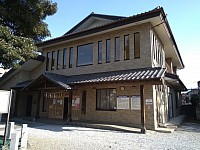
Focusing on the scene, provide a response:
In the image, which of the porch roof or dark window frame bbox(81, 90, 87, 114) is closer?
the porch roof

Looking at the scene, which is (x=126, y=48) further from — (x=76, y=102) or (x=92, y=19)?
(x=76, y=102)

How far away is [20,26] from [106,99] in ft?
24.2

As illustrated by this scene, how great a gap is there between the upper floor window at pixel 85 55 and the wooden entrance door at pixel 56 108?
3667 mm

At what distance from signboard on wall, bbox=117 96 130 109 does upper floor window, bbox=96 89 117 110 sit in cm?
35

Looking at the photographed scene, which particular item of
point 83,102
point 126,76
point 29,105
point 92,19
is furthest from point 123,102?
point 29,105

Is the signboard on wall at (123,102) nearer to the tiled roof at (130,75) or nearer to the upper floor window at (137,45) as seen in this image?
the tiled roof at (130,75)

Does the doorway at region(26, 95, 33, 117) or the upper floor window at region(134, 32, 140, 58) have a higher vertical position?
the upper floor window at region(134, 32, 140, 58)

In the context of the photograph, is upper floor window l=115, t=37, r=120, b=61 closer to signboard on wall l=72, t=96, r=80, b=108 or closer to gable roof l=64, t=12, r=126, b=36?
gable roof l=64, t=12, r=126, b=36

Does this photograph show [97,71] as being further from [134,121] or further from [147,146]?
[147,146]

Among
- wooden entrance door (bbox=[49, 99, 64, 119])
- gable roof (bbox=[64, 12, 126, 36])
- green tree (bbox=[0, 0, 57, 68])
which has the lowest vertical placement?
wooden entrance door (bbox=[49, 99, 64, 119])

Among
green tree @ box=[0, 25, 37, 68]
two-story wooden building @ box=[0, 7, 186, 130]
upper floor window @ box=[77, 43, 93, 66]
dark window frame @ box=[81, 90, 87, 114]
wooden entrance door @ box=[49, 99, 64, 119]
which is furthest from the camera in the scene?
wooden entrance door @ box=[49, 99, 64, 119]

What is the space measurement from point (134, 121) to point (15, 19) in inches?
332

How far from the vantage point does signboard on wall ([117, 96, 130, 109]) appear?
37.6 feet

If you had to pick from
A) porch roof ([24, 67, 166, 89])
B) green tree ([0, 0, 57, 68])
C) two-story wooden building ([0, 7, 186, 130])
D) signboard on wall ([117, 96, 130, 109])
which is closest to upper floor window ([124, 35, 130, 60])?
two-story wooden building ([0, 7, 186, 130])
